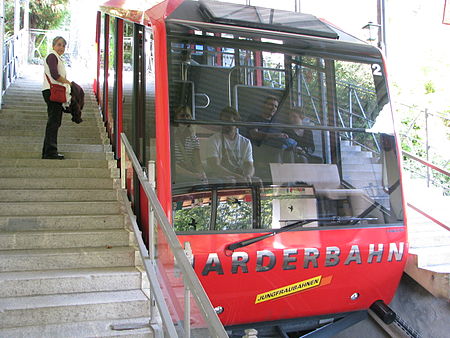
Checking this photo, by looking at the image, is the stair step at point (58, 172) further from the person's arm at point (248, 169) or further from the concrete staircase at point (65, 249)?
the person's arm at point (248, 169)

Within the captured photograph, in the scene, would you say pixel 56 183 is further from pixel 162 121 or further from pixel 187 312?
pixel 187 312

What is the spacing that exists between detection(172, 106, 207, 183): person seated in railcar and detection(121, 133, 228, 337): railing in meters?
0.22

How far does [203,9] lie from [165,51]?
1.84ft

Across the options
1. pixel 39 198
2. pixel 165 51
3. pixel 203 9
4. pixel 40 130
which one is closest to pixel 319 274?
pixel 165 51

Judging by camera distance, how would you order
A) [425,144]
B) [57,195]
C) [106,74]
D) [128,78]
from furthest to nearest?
[106,74] < [425,144] < [57,195] < [128,78]

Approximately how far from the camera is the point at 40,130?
691 cm

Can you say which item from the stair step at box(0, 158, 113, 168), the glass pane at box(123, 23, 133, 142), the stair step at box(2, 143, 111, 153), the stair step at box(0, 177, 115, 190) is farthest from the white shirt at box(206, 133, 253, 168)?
the stair step at box(2, 143, 111, 153)

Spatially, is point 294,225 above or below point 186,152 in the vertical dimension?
below

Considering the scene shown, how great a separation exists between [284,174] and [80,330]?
1.77 metres

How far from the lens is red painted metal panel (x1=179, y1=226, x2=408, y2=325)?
3.14m

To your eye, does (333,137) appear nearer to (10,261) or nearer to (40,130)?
(10,261)

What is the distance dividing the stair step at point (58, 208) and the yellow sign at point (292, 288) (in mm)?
1877

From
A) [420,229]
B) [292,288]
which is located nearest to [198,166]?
[292,288]

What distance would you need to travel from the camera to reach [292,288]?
11.1 ft
